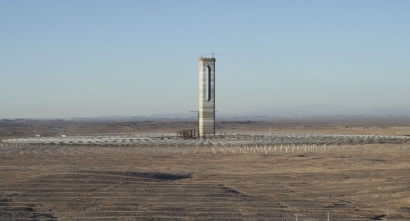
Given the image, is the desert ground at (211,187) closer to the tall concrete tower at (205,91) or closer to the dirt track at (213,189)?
the dirt track at (213,189)

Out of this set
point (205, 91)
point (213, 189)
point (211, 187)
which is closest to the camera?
point (213, 189)

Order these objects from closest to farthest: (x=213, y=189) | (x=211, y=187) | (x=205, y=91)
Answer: (x=213, y=189) < (x=211, y=187) < (x=205, y=91)

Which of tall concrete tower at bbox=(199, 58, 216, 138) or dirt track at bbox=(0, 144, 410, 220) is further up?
tall concrete tower at bbox=(199, 58, 216, 138)

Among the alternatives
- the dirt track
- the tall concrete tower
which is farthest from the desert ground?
the tall concrete tower

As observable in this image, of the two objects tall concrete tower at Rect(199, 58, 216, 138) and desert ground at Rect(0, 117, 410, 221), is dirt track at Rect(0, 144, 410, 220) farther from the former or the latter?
tall concrete tower at Rect(199, 58, 216, 138)

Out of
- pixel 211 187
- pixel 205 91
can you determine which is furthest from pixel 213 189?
pixel 205 91

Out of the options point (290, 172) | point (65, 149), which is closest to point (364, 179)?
point (290, 172)

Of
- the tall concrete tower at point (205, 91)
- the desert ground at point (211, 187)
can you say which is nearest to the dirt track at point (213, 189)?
the desert ground at point (211, 187)

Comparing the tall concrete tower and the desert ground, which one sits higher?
the tall concrete tower

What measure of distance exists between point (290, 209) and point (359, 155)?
65.9 ft

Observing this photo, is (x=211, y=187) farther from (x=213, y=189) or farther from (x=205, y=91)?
(x=205, y=91)

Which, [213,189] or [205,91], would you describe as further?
[205,91]

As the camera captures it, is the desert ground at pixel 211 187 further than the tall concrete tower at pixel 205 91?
No

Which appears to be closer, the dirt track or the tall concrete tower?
Result: the dirt track
